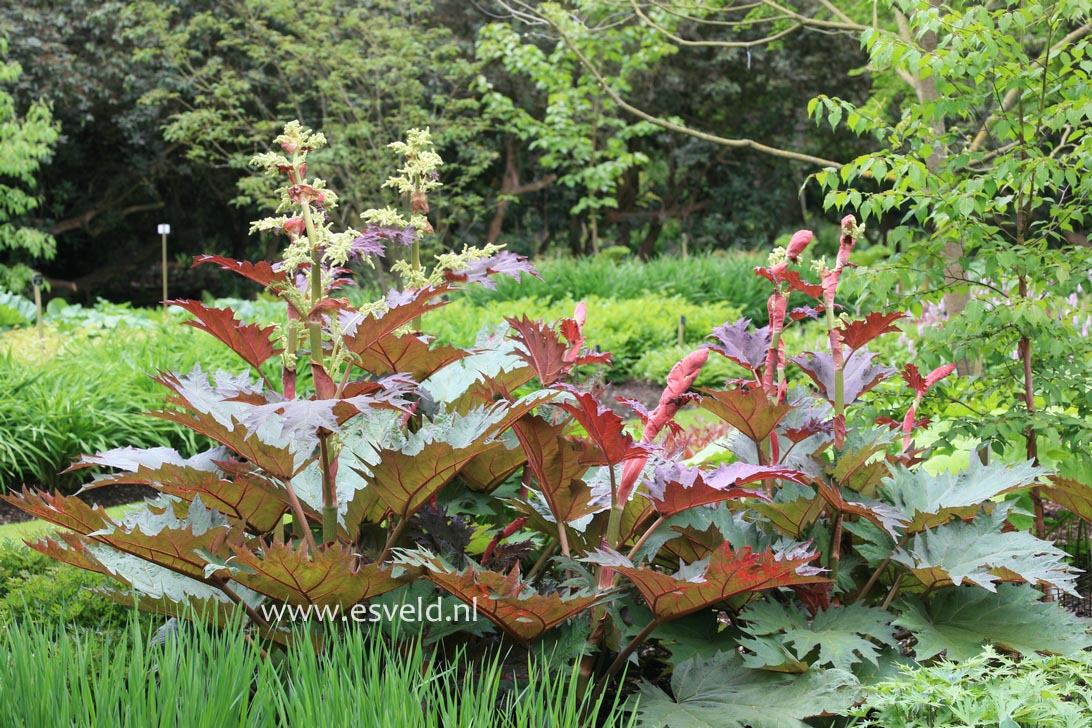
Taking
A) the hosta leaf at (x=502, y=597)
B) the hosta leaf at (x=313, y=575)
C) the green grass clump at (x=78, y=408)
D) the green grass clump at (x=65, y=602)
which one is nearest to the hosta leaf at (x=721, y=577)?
the hosta leaf at (x=502, y=597)

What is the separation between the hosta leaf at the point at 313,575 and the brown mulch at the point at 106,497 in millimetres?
2971

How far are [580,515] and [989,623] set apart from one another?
2.76ft

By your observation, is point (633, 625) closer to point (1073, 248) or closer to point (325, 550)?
point (325, 550)

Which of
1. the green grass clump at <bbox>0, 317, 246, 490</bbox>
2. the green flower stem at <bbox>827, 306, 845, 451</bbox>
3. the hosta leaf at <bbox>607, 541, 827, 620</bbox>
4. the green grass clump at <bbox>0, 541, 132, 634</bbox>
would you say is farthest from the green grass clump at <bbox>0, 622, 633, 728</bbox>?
the green grass clump at <bbox>0, 317, 246, 490</bbox>

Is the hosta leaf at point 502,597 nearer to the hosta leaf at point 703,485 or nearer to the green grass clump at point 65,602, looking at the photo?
the hosta leaf at point 703,485

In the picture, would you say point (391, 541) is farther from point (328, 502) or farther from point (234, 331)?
point (234, 331)

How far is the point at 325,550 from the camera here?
1.67 meters

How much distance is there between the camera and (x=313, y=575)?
1.66 m

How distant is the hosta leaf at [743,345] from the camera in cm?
223

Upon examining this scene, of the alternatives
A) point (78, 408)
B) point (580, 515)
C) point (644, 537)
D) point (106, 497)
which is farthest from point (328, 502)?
point (78, 408)

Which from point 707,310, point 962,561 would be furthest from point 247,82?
point 962,561

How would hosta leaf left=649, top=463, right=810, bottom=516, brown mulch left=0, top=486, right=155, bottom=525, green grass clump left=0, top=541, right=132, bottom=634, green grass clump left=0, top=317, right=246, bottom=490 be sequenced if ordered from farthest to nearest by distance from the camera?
green grass clump left=0, top=317, right=246, bottom=490, brown mulch left=0, top=486, right=155, bottom=525, green grass clump left=0, top=541, right=132, bottom=634, hosta leaf left=649, top=463, right=810, bottom=516

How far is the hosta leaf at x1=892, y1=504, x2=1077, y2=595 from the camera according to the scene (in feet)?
5.82

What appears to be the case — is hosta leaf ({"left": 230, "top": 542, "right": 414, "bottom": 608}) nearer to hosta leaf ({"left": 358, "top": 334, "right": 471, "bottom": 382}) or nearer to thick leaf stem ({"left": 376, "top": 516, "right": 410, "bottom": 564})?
thick leaf stem ({"left": 376, "top": 516, "right": 410, "bottom": 564})
